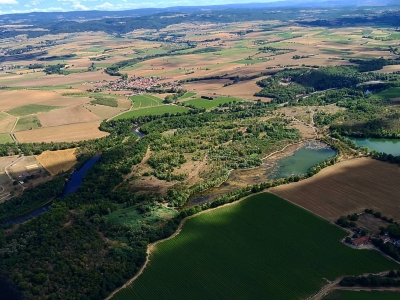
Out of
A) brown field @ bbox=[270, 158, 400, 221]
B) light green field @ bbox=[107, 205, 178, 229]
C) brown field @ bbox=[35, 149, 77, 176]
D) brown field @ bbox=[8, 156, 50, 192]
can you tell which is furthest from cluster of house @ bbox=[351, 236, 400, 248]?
brown field @ bbox=[35, 149, 77, 176]

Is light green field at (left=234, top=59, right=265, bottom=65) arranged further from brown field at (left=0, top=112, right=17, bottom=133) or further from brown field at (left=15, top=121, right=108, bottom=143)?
brown field at (left=0, top=112, right=17, bottom=133)

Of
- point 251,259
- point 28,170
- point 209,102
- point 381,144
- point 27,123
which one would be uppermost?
point 209,102

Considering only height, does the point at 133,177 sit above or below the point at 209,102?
below

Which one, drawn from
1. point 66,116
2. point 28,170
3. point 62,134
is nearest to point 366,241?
→ point 28,170

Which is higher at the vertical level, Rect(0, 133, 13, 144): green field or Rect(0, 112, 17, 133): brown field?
Rect(0, 112, 17, 133): brown field

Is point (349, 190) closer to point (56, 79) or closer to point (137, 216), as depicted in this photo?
point (137, 216)

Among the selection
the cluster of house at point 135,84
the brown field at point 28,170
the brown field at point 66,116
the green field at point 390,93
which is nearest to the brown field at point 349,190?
the brown field at point 28,170

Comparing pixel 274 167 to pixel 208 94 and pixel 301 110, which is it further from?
pixel 208 94
